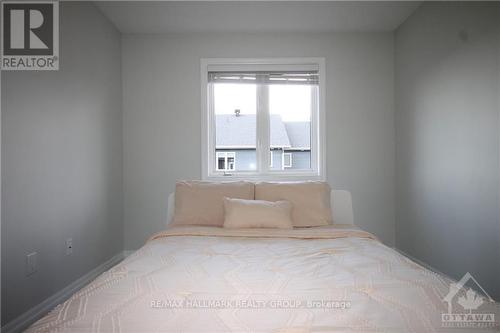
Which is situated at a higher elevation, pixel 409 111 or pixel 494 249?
pixel 409 111

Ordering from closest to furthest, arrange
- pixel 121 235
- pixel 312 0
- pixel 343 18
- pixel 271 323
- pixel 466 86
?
pixel 271 323 → pixel 466 86 → pixel 312 0 → pixel 343 18 → pixel 121 235

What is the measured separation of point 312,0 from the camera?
10.6 feet

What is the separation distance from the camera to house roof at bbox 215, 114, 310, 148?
4.14 meters

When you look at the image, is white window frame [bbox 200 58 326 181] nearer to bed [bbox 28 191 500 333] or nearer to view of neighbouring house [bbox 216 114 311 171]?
view of neighbouring house [bbox 216 114 311 171]

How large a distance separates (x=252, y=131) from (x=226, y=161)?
18.0 inches

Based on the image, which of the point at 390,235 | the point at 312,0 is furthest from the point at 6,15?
the point at 390,235

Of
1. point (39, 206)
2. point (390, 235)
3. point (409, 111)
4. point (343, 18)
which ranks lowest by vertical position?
Answer: point (390, 235)

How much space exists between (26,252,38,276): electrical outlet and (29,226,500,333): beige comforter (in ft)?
3.31

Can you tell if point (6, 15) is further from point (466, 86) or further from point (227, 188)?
point (466, 86)

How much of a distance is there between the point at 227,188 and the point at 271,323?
179 cm

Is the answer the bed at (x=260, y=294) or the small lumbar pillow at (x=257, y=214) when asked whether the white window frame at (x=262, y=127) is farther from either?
the bed at (x=260, y=294)

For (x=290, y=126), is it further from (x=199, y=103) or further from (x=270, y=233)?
Answer: (x=270, y=233)
